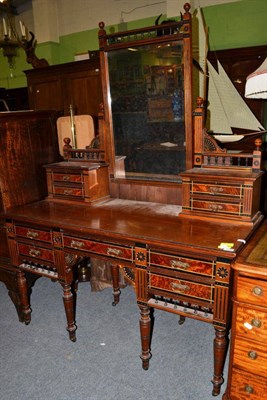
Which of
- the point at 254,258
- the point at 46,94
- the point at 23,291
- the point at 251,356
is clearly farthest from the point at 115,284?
the point at 46,94

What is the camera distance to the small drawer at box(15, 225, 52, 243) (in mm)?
2387

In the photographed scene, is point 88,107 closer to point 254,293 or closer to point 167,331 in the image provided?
→ point 167,331

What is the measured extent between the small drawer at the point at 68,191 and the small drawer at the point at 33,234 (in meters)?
0.46

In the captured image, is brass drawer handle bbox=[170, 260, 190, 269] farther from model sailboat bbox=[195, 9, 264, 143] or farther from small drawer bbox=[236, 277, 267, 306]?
model sailboat bbox=[195, 9, 264, 143]

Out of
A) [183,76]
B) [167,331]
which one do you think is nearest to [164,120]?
[183,76]

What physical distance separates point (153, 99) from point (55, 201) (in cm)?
119

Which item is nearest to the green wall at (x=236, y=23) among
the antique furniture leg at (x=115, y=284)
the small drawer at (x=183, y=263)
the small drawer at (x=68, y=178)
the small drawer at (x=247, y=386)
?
the small drawer at (x=68, y=178)

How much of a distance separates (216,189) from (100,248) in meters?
0.86

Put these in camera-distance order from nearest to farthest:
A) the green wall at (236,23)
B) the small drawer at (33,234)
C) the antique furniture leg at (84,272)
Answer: the small drawer at (33,234) < the antique furniture leg at (84,272) < the green wall at (236,23)

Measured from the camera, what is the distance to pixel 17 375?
2.25 m

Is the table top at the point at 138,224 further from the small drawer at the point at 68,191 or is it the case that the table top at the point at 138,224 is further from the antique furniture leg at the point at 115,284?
the antique furniture leg at the point at 115,284

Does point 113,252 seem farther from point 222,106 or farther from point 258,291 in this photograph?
point 222,106

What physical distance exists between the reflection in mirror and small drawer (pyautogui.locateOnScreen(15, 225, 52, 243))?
834mm

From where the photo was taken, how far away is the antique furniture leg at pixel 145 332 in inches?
82.8
